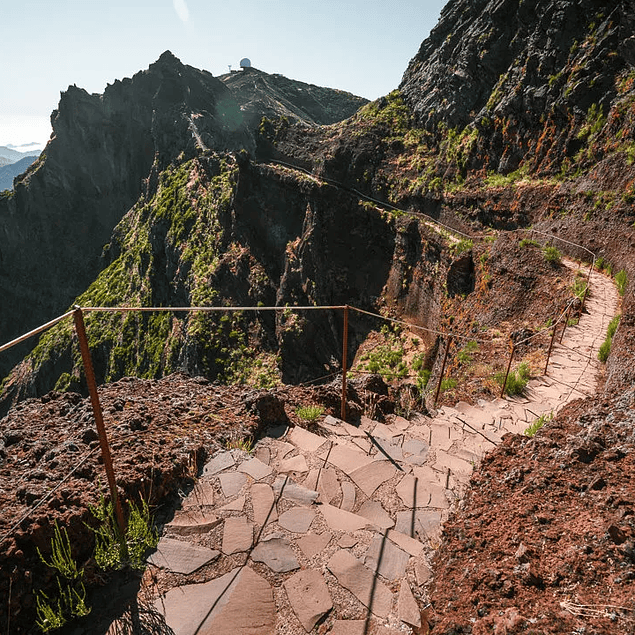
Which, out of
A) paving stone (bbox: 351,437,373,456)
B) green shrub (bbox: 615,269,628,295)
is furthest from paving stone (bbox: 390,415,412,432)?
green shrub (bbox: 615,269,628,295)

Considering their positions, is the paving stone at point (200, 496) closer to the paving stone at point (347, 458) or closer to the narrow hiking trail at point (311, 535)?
the narrow hiking trail at point (311, 535)

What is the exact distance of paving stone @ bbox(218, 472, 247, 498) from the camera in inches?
141

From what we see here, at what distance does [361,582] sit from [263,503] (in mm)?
1063

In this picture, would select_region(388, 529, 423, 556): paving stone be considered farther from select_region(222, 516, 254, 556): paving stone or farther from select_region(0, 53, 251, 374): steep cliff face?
select_region(0, 53, 251, 374): steep cliff face

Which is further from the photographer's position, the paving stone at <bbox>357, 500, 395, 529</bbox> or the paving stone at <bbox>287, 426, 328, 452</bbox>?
the paving stone at <bbox>287, 426, 328, 452</bbox>

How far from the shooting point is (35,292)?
62.7 meters

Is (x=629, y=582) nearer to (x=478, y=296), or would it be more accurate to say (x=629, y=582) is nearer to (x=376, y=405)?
(x=376, y=405)

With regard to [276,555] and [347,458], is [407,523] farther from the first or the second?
[276,555]

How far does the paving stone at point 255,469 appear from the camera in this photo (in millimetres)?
3803

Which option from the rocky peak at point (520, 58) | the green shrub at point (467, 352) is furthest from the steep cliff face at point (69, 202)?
the green shrub at point (467, 352)

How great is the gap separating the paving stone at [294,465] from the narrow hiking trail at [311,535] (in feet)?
0.05

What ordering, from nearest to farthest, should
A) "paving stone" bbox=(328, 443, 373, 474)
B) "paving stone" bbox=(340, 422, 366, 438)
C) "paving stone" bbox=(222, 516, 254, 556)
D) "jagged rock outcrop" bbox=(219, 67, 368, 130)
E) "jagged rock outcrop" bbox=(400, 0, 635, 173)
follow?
1. "paving stone" bbox=(222, 516, 254, 556)
2. "paving stone" bbox=(328, 443, 373, 474)
3. "paving stone" bbox=(340, 422, 366, 438)
4. "jagged rock outcrop" bbox=(400, 0, 635, 173)
5. "jagged rock outcrop" bbox=(219, 67, 368, 130)

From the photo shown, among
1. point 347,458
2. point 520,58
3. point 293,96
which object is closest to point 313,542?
point 347,458

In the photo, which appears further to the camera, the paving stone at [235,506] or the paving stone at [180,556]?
the paving stone at [235,506]
